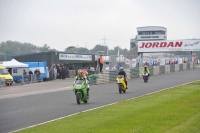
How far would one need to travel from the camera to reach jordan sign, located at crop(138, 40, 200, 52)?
77250 mm

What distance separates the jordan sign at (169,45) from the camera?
7725 centimetres

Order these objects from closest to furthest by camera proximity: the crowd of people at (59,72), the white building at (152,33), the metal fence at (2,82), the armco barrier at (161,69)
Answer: the metal fence at (2,82) < the crowd of people at (59,72) < the armco barrier at (161,69) < the white building at (152,33)

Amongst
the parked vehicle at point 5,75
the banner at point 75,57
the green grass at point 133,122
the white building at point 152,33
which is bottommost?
the green grass at point 133,122

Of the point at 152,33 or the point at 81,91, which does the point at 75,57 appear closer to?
the point at 81,91

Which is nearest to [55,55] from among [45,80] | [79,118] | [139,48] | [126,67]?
[45,80]

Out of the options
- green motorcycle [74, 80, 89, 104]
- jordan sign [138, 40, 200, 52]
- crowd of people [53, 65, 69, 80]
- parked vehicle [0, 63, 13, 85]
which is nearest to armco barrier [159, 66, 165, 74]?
crowd of people [53, 65, 69, 80]

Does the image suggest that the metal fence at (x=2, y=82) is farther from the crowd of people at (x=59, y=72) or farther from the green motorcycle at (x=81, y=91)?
the green motorcycle at (x=81, y=91)

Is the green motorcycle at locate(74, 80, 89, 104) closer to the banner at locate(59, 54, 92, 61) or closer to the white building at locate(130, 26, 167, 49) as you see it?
the banner at locate(59, 54, 92, 61)

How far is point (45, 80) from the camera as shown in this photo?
4750cm

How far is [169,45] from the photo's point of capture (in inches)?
3169

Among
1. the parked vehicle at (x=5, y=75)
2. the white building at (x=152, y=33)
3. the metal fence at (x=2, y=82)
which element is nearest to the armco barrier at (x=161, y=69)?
the parked vehicle at (x=5, y=75)

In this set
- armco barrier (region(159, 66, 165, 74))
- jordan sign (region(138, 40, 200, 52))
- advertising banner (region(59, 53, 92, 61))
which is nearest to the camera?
advertising banner (region(59, 53, 92, 61))

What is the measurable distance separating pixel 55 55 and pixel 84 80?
3408 cm

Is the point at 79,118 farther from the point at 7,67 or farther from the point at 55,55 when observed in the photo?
the point at 55,55
